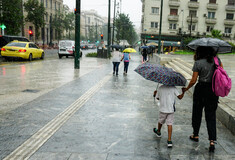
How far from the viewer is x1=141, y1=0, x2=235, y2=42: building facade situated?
50250 mm

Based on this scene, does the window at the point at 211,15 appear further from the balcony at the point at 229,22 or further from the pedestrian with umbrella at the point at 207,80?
the pedestrian with umbrella at the point at 207,80

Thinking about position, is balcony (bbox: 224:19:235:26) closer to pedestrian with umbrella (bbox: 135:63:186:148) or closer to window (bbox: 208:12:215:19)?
window (bbox: 208:12:215:19)

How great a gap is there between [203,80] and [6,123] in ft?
12.1

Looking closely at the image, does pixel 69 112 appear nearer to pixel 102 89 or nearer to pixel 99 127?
pixel 99 127

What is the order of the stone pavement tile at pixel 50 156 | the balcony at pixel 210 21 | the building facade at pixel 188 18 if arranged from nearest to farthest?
the stone pavement tile at pixel 50 156, the building facade at pixel 188 18, the balcony at pixel 210 21

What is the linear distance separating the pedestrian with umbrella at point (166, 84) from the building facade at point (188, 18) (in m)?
47.3

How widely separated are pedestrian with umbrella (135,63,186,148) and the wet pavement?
44 centimetres

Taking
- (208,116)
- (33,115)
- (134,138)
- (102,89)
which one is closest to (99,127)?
(134,138)

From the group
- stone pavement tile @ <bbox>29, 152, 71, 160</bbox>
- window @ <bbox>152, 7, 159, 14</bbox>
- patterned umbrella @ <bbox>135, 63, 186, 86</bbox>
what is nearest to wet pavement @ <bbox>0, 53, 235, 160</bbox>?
stone pavement tile @ <bbox>29, 152, 71, 160</bbox>

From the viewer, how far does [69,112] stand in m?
5.56

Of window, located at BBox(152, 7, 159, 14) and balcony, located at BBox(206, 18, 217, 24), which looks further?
balcony, located at BBox(206, 18, 217, 24)

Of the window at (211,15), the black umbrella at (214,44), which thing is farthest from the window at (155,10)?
the black umbrella at (214,44)

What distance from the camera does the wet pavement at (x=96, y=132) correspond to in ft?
11.7

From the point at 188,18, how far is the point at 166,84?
166 feet
